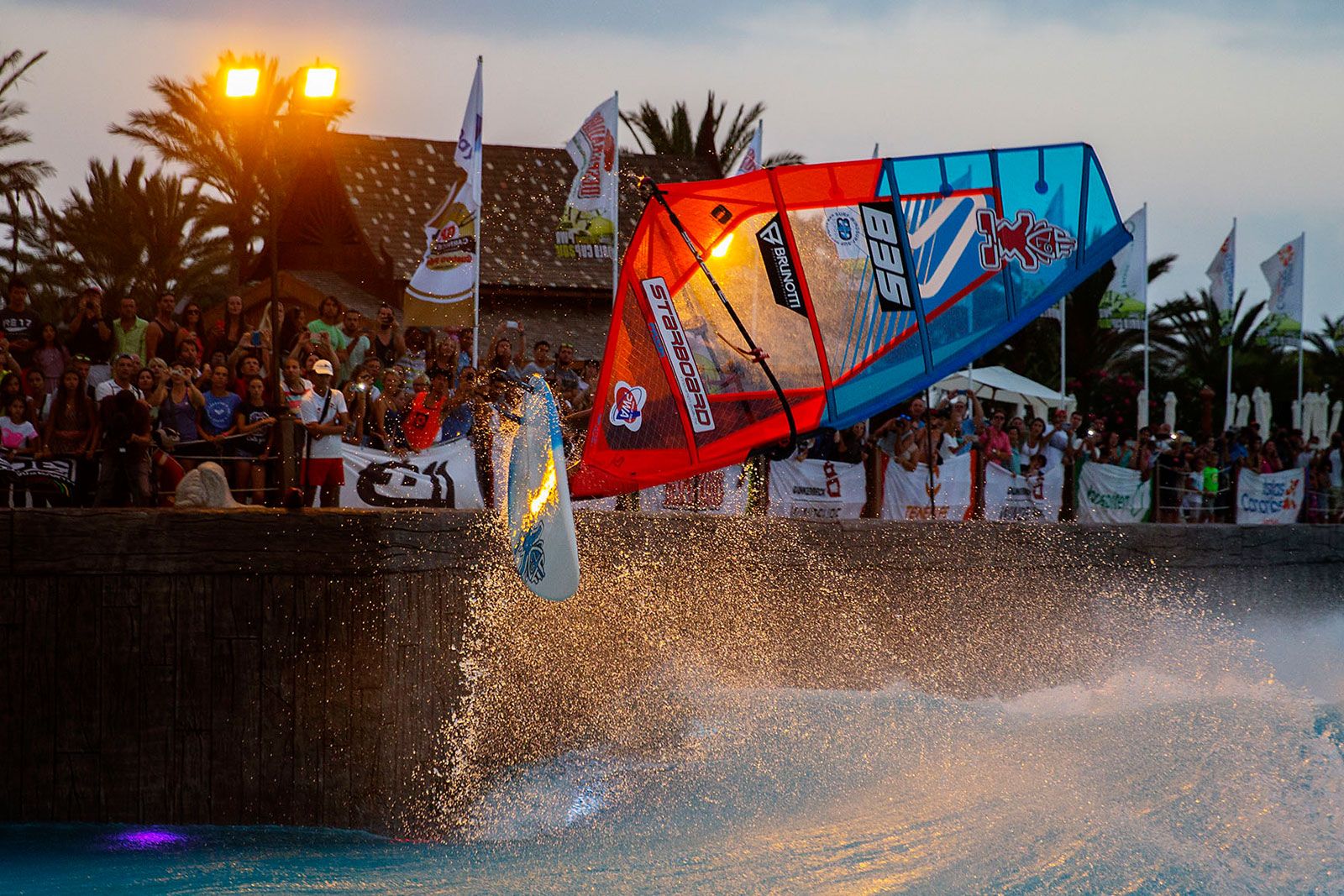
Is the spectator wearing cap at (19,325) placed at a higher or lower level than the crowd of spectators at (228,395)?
higher

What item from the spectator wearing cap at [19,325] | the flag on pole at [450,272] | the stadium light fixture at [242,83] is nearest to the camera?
the stadium light fixture at [242,83]

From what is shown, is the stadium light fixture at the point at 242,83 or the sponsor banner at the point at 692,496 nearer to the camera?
the stadium light fixture at the point at 242,83

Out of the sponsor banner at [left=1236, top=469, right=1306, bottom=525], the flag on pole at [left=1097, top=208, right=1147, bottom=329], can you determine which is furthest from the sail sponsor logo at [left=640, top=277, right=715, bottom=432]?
the flag on pole at [left=1097, top=208, right=1147, bottom=329]

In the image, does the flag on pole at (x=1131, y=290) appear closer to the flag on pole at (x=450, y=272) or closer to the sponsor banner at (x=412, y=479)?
the flag on pole at (x=450, y=272)

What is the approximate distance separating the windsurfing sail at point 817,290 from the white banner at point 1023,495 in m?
2.29

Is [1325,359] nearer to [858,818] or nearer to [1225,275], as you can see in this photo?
[1225,275]

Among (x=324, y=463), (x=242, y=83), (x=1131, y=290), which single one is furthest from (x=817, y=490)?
(x=1131, y=290)

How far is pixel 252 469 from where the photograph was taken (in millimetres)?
9859

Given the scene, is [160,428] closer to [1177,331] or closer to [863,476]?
[863,476]

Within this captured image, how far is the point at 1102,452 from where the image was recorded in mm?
15461

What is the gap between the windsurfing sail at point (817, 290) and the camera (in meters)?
10.5

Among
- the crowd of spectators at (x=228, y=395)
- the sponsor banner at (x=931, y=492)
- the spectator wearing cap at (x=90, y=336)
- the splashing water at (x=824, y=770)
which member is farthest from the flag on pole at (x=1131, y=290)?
the spectator wearing cap at (x=90, y=336)

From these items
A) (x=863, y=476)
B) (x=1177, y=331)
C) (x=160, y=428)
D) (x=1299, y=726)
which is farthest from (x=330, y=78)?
(x=1177, y=331)

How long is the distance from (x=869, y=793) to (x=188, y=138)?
89.7 feet
